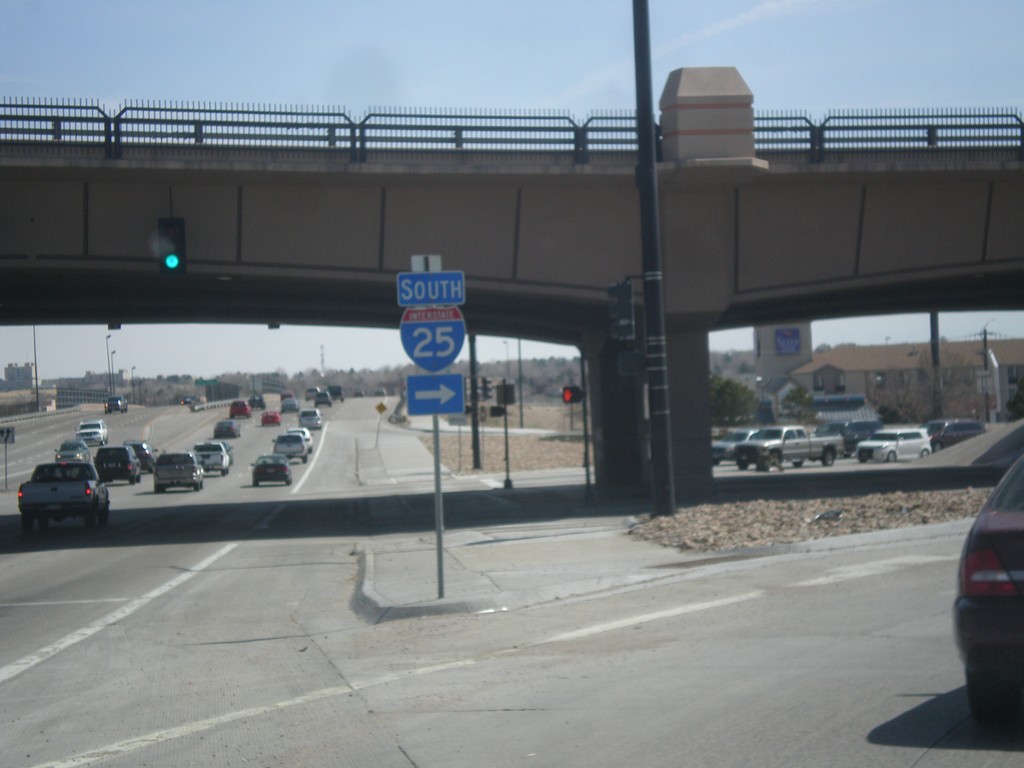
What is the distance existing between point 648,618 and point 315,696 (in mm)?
4044

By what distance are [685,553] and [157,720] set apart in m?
9.56

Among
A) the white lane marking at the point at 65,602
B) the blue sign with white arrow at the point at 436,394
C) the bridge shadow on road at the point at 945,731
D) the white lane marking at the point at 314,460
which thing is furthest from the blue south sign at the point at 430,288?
the white lane marking at the point at 314,460

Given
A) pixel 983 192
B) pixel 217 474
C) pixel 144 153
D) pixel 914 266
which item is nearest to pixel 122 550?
pixel 144 153

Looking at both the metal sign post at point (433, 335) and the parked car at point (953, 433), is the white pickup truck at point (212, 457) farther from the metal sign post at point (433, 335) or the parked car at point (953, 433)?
the metal sign post at point (433, 335)

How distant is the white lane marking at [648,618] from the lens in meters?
10.4

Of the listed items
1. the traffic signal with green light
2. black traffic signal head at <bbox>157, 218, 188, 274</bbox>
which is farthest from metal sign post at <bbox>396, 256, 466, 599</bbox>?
the traffic signal with green light

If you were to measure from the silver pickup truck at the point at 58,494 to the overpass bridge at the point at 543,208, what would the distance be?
4845mm

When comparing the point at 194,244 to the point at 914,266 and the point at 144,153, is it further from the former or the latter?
→ the point at 914,266

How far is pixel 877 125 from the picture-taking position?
2531 cm

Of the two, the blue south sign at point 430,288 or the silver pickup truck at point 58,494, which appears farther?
the silver pickup truck at point 58,494

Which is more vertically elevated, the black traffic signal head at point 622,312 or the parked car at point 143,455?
the black traffic signal head at point 622,312

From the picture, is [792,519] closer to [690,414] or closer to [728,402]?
[690,414]

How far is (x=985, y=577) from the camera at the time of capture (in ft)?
19.8

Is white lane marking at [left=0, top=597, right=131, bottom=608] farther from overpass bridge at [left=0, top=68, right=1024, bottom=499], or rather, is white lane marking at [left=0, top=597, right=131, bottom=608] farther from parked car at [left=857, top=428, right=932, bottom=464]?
parked car at [left=857, top=428, right=932, bottom=464]
